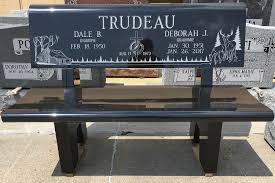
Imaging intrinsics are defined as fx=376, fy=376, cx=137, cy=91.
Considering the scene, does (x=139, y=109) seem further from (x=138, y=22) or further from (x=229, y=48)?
(x=229, y=48)

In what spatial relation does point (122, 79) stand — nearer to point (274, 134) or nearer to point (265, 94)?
point (265, 94)

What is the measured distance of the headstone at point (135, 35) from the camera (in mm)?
3006

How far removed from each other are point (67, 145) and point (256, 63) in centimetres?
289

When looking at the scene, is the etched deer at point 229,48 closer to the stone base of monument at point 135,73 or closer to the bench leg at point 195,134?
the bench leg at point 195,134

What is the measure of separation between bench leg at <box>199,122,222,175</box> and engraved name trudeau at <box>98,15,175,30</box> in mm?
895

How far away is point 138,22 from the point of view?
3016 millimetres

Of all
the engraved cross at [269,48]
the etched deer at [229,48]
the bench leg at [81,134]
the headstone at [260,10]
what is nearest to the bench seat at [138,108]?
the etched deer at [229,48]

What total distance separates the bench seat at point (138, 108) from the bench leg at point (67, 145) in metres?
0.23

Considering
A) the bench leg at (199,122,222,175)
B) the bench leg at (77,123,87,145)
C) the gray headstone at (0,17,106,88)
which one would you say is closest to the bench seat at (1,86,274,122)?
the bench leg at (199,122,222,175)

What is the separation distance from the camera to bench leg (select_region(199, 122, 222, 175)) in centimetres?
311

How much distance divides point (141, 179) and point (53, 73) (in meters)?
2.30

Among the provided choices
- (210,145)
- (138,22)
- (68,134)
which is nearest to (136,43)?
(138,22)

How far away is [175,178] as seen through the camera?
322cm

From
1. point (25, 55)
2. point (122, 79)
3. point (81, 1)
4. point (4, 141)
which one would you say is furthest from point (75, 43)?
point (81, 1)
